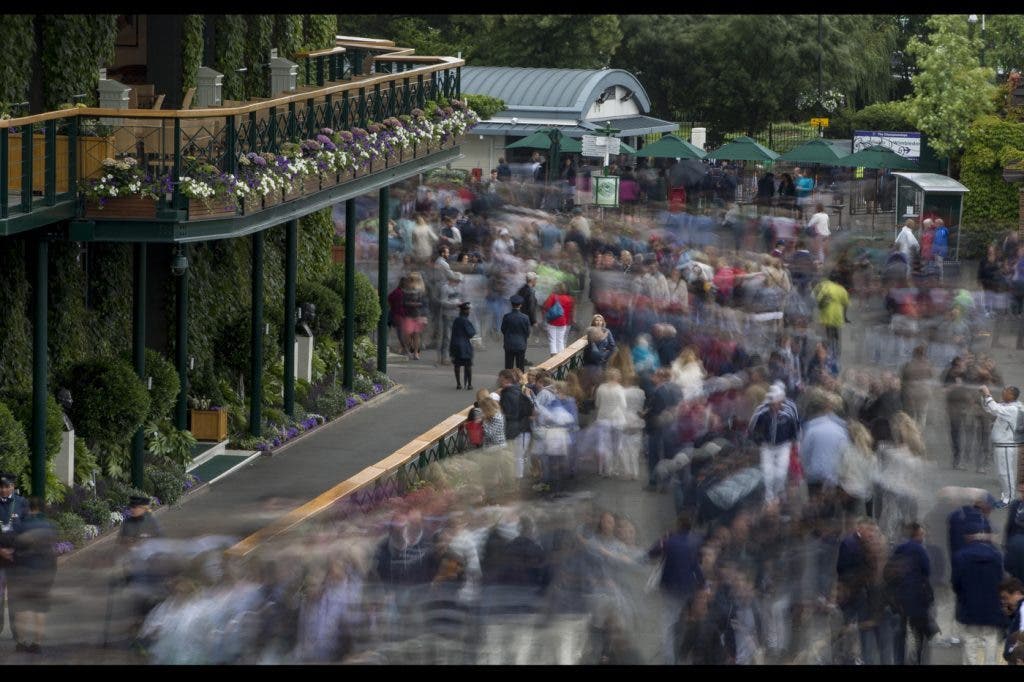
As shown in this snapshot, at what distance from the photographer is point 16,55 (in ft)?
60.6

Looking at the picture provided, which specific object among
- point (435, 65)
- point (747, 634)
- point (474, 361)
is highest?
point (435, 65)

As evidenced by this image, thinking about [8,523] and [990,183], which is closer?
[8,523]

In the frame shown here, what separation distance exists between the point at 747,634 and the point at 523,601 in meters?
1.51

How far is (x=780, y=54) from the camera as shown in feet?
178

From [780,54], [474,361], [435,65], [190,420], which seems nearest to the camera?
[190,420]

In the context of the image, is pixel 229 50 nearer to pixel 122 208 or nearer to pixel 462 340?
pixel 462 340

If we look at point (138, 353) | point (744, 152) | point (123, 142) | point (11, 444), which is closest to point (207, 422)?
point (138, 353)

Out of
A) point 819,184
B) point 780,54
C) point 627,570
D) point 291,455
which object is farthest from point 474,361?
point 780,54

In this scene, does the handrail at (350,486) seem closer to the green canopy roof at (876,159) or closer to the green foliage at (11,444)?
the green foliage at (11,444)

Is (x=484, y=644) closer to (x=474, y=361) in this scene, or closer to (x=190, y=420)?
(x=190, y=420)

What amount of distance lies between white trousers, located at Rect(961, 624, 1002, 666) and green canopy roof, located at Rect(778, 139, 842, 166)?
28130 mm

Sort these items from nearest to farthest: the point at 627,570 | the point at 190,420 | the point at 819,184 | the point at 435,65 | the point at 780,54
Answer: the point at 627,570
the point at 190,420
the point at 435,65
the point at 819,184
the point at 780,54

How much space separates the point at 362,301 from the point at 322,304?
1245 mm

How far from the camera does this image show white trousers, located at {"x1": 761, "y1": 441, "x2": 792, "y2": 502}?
17.0 m
